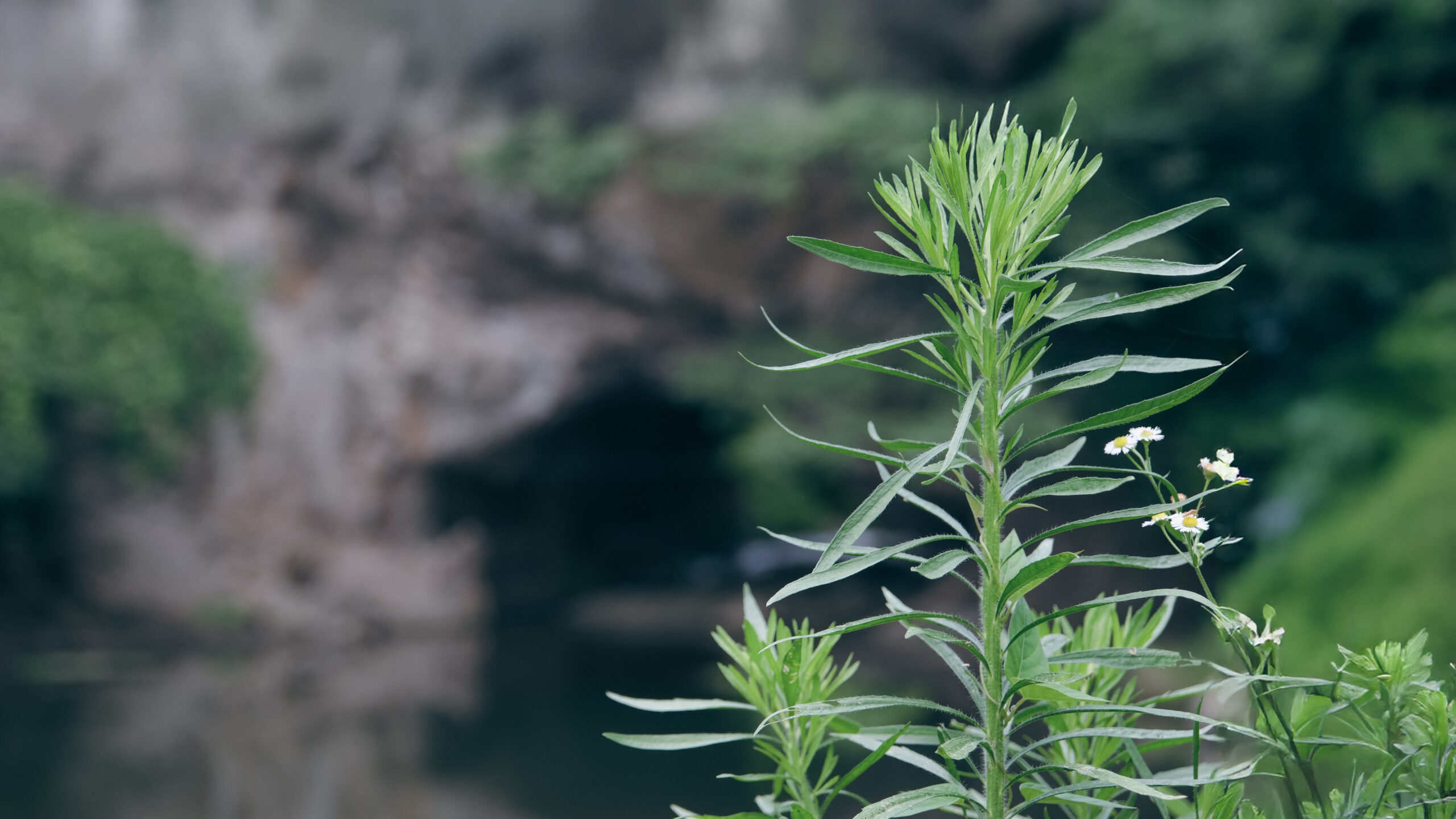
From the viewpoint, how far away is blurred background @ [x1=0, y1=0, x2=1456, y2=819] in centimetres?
412

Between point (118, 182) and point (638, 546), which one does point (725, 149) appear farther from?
point (118, 182)

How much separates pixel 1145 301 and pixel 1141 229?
4cm

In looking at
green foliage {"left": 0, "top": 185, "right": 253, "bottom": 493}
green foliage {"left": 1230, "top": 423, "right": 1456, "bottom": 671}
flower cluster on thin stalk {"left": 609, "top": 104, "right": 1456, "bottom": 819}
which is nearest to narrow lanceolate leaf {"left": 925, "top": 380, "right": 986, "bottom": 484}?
flower cluster on thin stalk {"left": 609, "top": 104, "right": 1456, "bottom": 819}

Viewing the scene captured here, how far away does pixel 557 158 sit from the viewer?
18.5ft

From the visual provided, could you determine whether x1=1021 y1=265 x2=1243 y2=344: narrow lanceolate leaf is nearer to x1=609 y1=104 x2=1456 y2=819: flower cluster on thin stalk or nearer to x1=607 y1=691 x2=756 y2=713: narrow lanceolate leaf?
x1=609 y1=104 x2=1456 y2=819: flower cluster on thin stalk

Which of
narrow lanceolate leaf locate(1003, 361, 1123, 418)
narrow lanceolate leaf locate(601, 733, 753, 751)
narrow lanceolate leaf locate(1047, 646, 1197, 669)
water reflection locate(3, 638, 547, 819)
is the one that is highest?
water reflection locate(3, 638, 547, 819)

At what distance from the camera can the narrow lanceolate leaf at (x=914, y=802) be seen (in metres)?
0.50

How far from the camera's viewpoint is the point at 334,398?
6.07 meters

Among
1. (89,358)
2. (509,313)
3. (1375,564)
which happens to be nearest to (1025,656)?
(1375,564)

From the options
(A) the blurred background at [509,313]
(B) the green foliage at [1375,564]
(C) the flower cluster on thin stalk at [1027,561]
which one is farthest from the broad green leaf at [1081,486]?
(A) the blurred background at [509,313]

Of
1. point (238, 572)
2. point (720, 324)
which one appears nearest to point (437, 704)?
point (238, 572)

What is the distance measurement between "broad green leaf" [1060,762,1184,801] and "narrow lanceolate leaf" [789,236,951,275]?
25cm

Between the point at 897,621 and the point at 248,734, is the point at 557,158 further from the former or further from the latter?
the point at 897,621

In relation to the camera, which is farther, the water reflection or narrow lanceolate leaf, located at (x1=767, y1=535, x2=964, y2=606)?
the water reflection
